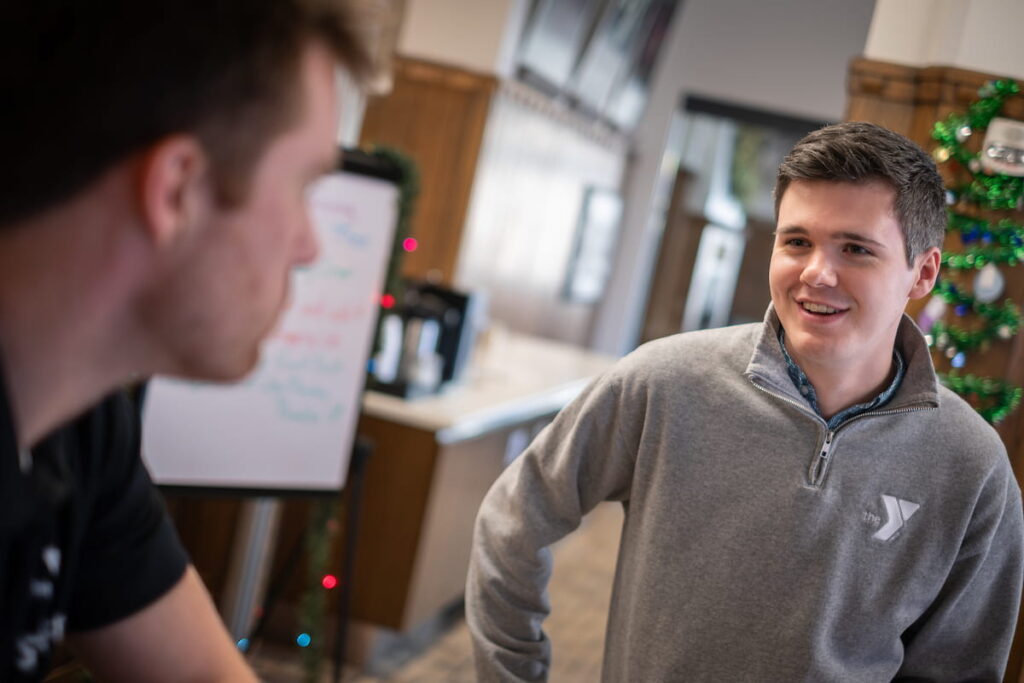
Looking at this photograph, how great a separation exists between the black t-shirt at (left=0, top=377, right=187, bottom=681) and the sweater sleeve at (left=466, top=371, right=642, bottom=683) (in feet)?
1.82

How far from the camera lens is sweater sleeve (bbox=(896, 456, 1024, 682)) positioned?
5.14 feet

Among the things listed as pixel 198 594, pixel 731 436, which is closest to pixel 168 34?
pixel 198 594

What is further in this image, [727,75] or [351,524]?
[727,75]

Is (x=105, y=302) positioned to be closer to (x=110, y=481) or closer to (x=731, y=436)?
(x=110, y=481)

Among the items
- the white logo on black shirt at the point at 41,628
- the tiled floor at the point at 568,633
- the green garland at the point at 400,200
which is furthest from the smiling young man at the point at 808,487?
the tiled floor at the point at 568,633

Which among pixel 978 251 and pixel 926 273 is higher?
pixel 978 251

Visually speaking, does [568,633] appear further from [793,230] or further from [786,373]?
[793,230]

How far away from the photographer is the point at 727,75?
8.78m

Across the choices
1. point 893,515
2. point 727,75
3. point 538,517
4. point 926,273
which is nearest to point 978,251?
point 926,273

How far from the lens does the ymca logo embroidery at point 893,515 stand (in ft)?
5.01

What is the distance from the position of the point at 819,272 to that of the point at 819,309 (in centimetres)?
6

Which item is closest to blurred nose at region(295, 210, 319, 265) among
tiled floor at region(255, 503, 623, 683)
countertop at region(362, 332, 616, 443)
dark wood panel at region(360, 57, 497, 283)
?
countertop at region(362, 332, 616, 443)

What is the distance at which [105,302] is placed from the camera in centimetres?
80

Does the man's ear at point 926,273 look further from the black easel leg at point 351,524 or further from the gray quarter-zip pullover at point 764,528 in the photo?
the black easel leg at point 351,524
